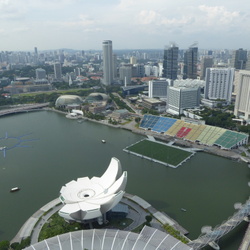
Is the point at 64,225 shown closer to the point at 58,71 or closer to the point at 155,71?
the point at 58,71

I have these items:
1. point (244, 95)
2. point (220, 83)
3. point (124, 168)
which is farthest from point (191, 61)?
point (124, 168)

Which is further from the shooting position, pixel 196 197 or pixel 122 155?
pixel 122 155

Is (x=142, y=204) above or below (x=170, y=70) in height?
below

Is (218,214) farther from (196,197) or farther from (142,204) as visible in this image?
(142,204)

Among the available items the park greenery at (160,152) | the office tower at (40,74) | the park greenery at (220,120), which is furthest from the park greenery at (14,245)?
the office tower at (40,74)

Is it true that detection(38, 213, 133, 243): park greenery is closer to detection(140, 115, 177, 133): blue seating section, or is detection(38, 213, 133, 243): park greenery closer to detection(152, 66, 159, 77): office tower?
detection(140, 115, 177, 133): blue seating section

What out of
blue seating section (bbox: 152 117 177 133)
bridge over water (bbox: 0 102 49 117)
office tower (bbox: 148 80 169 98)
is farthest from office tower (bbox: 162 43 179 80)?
blue seating section (bbox: 152 117 177 133)

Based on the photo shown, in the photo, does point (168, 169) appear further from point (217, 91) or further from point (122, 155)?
point (217, 91)

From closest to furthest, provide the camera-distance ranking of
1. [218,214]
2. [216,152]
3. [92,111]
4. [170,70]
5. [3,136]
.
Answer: [218,214] < [216,152] < [3,136] < [92,111] < [170,70]

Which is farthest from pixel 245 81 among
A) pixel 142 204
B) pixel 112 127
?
pixel 142 204

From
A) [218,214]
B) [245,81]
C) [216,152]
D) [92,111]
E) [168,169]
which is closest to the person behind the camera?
[218,214]
